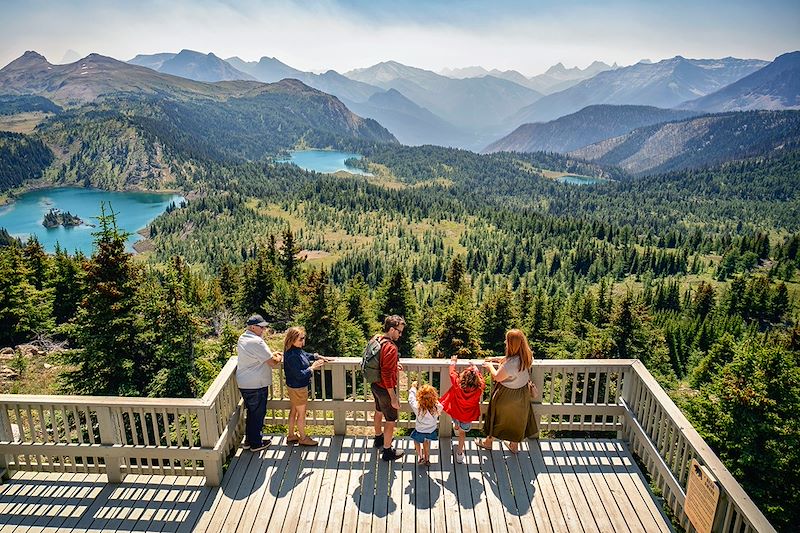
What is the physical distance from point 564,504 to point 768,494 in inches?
624

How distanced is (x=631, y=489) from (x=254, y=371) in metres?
6.79

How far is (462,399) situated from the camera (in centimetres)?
880

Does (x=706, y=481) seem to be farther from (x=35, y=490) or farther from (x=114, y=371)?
(x=114, y=371)

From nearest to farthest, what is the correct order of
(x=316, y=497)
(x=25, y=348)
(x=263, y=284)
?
(x=316, y=497)
(x=25, y=348)
(x=263, y=284)

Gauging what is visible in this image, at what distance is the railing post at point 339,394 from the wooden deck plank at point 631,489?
16.6ft

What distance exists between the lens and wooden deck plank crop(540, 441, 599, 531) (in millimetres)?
7758

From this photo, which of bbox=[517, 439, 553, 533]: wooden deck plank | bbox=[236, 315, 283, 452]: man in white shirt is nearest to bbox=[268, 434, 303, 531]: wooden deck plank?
bbox=[236, 315, 283, 452]: man in white shirt

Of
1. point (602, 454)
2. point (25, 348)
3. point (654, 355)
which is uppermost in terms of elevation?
point (602, 454)

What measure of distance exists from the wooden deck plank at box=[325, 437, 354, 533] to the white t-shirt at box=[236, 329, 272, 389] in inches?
76.9

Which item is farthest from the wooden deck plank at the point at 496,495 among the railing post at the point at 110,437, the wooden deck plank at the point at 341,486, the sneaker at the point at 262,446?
the railing post at the point at 110,437

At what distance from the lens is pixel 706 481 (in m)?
6.58

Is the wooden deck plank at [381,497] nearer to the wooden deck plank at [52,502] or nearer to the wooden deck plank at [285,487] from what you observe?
the wooden deck plank at [285,487]

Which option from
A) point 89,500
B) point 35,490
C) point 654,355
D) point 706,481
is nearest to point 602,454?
point 706,481

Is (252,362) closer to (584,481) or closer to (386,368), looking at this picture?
(386,368)
